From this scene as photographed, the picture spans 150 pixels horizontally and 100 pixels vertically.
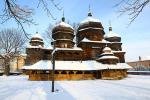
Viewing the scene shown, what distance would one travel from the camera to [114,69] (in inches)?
1254

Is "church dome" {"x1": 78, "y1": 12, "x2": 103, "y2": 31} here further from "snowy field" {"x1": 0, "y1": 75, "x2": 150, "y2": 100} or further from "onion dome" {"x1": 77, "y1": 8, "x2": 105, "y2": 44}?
"snowy field" {"x1": 0, "y1": 75, "x2": 150, "y2": 100}

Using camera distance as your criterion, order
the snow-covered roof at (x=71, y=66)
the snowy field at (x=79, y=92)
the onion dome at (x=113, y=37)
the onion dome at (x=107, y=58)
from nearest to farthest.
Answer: the snowy field at (x=79, y=92) → the snow-covered roof at (x=71, y=66) → the onion dome at (x=107, y=58) → the onion dome at (x=113, y=37)

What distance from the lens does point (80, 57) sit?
A: 113 ft

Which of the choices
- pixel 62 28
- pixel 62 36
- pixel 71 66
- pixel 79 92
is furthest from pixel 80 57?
pixel 79 92

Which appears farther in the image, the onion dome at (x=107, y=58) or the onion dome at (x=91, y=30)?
the onion dome at (x=91, y=30)

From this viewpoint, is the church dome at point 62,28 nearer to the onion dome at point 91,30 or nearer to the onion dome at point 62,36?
the onion dome at point 62,36

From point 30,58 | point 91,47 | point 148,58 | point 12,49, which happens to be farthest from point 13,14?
point 148,58

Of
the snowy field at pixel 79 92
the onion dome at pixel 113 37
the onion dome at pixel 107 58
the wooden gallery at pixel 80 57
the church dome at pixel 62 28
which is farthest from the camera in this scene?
the onion dome at pixel 113 37

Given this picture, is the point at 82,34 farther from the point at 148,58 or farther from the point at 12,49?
the point at 148,58

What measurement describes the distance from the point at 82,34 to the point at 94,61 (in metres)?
5.28

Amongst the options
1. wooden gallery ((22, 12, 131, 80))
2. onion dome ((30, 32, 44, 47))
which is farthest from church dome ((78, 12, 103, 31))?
onion dome ((30, 32, 44, 47))

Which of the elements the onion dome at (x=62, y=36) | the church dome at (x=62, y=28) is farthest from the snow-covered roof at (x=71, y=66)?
the church dome at (x=62, y=28)

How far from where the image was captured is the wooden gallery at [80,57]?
3148 centimetres

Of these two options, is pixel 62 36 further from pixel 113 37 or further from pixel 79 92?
pixel 79 92
